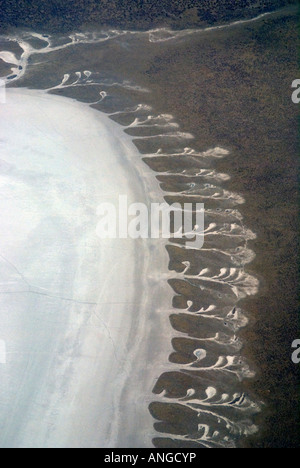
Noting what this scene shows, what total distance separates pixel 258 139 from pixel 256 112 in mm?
2045

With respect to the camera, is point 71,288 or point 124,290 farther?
point 71,288

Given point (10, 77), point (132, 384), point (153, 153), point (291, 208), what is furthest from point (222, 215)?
point (10, 77)

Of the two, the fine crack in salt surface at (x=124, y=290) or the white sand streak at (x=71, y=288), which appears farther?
the white sand streak at (x=71, y=288)

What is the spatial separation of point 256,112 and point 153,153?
5899mm

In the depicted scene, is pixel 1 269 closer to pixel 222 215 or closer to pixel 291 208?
pixel 222 215

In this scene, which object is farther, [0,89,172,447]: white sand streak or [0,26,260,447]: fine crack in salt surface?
[0,89,172,447]: white sand streak

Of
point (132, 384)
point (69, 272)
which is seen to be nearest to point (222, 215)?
point (69, 272)

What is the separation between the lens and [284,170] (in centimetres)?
2764

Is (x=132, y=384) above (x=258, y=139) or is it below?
below
